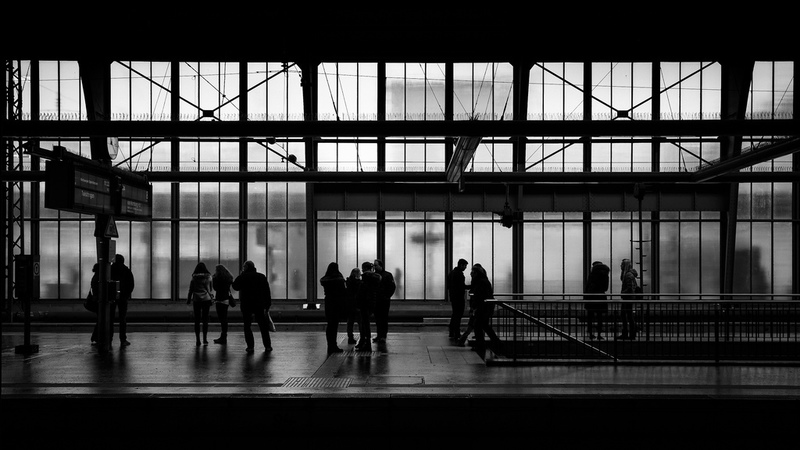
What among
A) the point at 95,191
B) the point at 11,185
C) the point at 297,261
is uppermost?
the point at 11,185

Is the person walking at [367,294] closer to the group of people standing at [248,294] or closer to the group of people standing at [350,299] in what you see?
the group of people standing at [350,299]

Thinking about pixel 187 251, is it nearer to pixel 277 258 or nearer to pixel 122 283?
pixel 277 258

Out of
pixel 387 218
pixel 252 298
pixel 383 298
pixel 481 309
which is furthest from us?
pixel 387 218

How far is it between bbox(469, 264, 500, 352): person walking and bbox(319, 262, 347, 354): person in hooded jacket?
2.56m

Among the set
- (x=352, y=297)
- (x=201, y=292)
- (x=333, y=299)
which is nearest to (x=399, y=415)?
(x=333, y=299)

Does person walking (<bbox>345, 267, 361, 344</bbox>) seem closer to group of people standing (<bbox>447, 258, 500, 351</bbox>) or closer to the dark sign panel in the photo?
group of people standing (<bbox>447, 258, 500, 351</bbox>)

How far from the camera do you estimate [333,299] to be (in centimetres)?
1380

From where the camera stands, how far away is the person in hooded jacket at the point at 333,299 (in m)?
13.8

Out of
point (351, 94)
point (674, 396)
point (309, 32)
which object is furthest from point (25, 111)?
point (674, 396)

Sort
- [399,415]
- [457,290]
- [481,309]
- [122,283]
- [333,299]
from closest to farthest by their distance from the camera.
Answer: [399,415], [481,309], [333,299], [122,283], [457,290]

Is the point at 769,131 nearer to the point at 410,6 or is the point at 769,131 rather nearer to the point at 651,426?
the point at 651,426

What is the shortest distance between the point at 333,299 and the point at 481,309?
2.82 m

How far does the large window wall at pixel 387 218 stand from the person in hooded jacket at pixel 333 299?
14.2 metres

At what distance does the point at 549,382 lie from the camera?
10.5 metres
